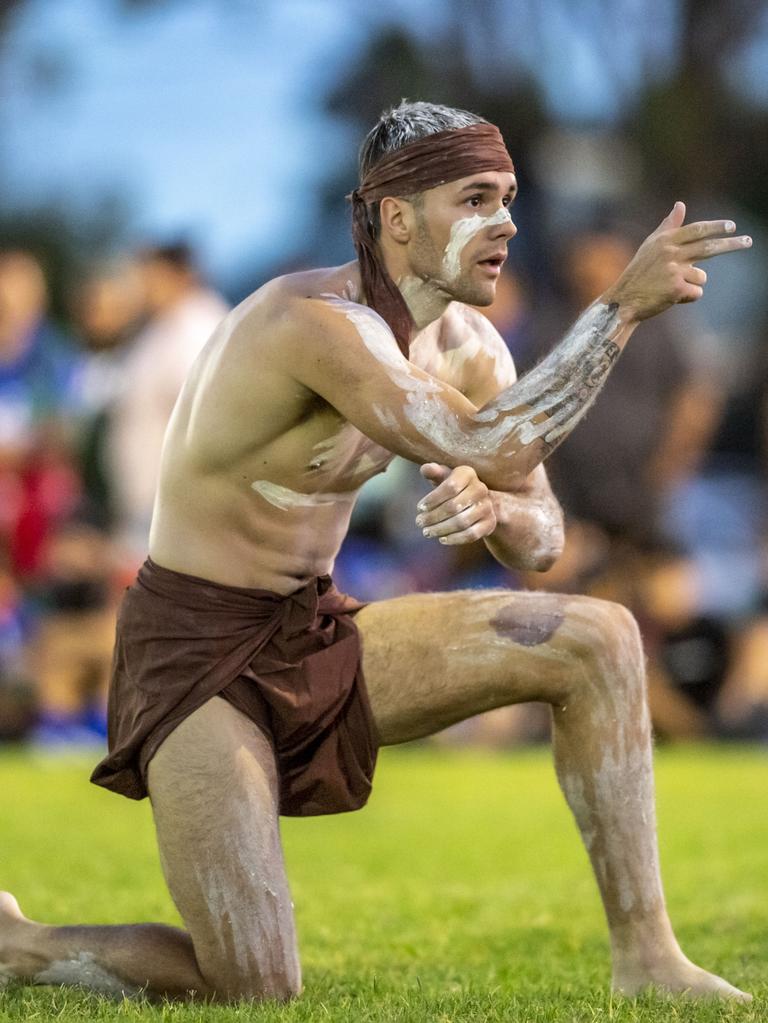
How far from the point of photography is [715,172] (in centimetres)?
1573

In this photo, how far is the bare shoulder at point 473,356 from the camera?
14.9 feet

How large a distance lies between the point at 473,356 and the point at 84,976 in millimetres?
1729

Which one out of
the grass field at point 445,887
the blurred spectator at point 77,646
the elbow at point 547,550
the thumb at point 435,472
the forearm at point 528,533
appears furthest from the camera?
the blurred spectator at point 77,646

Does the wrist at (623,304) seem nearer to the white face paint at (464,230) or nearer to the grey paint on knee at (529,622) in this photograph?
the white face paint at (464,230)

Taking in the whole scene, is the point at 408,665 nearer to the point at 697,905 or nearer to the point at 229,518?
the point at 229,518

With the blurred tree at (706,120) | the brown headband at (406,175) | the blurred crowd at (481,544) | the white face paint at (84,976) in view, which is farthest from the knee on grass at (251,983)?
the blurred tree at (706,120)

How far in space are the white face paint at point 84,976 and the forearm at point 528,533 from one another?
130 cm

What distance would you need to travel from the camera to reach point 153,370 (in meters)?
9.27

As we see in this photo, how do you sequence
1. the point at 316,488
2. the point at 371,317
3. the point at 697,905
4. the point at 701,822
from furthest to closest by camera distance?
the point at 701,822 → the point at 697,905 → the point at 316,488 → the point at 371,317

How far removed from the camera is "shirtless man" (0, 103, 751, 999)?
3.98 m

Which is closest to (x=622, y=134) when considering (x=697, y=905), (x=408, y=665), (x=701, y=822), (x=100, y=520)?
(x=100, y=520)

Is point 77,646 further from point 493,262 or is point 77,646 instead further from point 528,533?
point 493,262

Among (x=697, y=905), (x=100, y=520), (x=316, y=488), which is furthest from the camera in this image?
(x=100, y=520)

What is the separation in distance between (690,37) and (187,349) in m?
8.58
